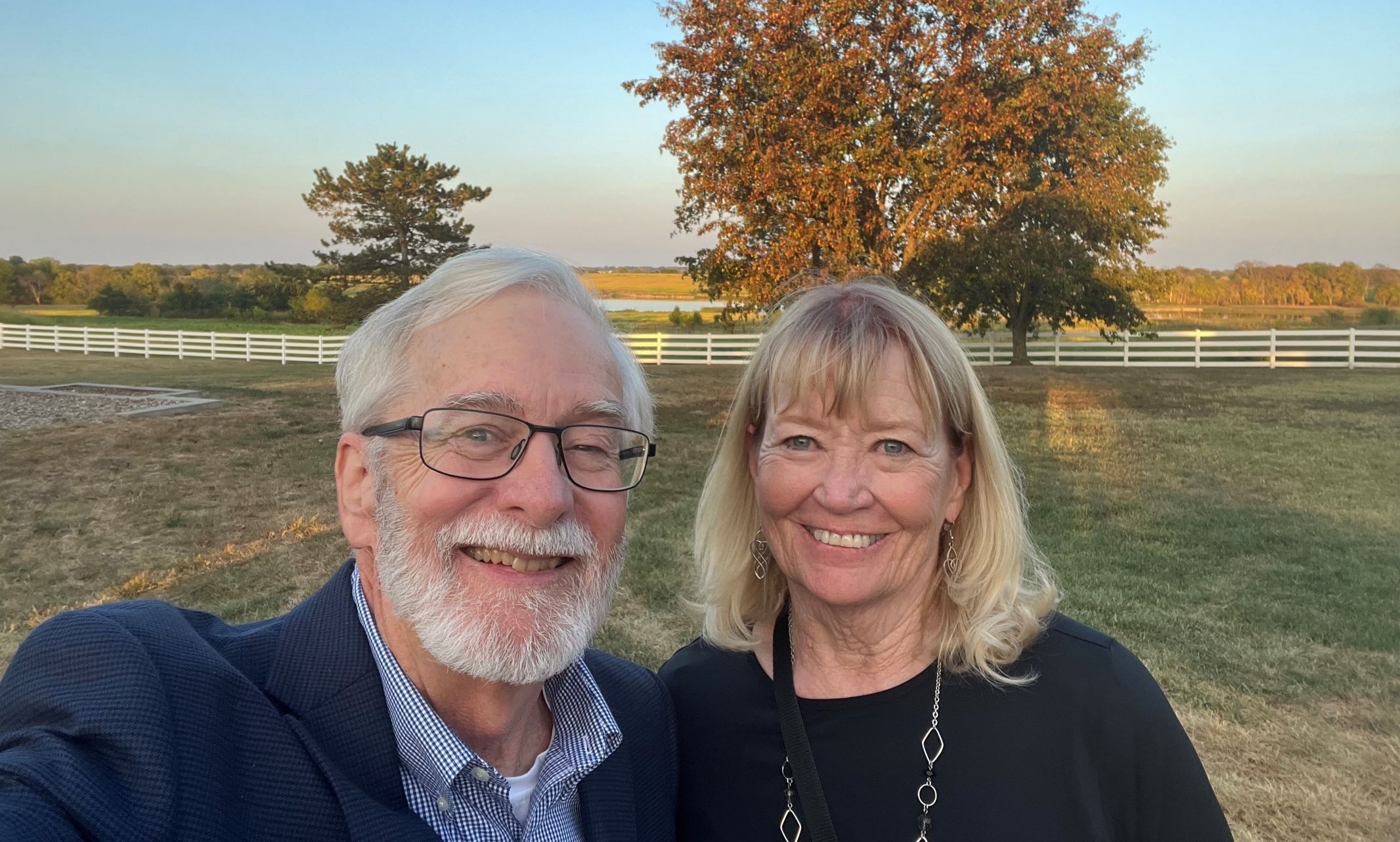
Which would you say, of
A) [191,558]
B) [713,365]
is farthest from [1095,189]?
[713,365]

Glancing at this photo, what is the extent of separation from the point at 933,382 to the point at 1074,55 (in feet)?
38.9

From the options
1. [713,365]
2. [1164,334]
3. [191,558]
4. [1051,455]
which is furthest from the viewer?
[713,365]

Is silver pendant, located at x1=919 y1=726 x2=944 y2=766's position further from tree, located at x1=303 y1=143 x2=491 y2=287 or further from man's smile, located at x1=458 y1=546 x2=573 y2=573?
tree, located at x1=303 y1=143 x2=491 y2=287

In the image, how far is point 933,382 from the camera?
6.48 ft

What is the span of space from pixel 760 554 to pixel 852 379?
62 centimetres

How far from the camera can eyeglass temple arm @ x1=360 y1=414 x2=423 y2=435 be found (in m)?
1.60

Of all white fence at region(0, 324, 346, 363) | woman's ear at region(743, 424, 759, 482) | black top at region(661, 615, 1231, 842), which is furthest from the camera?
white fence at region(0, 324, 346, 363)

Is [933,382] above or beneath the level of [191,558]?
above

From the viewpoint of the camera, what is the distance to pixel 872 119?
11766mm

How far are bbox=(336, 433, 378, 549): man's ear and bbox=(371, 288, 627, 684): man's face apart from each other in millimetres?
39

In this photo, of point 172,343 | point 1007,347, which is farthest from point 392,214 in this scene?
point 1007,347

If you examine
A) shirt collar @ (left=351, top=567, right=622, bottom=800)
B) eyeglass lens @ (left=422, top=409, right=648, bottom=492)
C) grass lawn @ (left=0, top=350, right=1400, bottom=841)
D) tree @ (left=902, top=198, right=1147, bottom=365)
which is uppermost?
tree @ (left=902, top=198, right=1147, bottom=365)

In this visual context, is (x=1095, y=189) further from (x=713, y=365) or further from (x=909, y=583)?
(x=713, y=365)

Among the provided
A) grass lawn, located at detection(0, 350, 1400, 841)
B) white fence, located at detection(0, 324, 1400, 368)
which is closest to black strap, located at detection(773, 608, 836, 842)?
grass lawn, located at detection(0, 350, 1400, 841)
